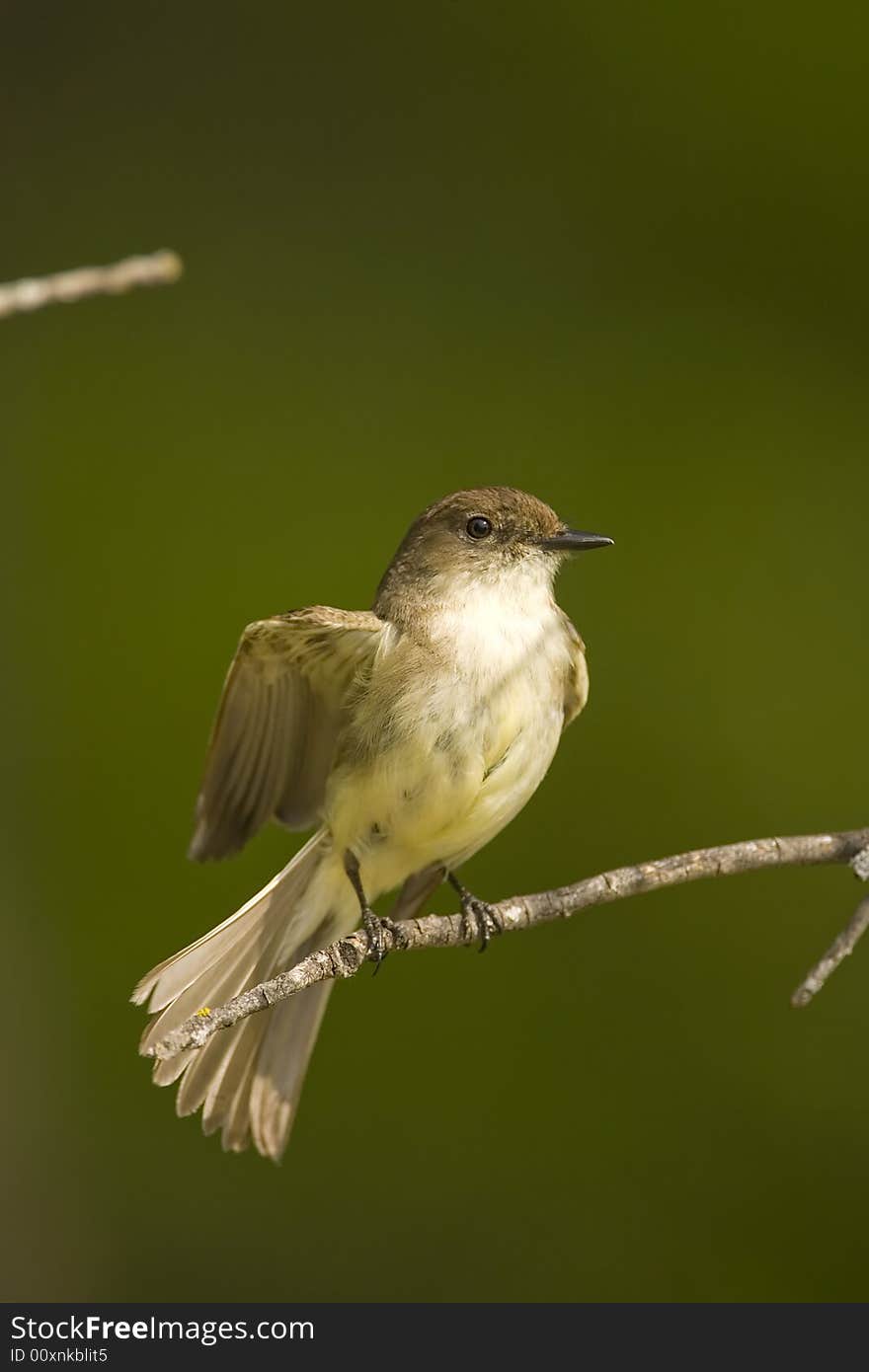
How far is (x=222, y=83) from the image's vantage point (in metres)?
4.89

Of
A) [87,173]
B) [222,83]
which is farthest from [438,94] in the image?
[87,173]

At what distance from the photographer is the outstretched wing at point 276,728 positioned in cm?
301

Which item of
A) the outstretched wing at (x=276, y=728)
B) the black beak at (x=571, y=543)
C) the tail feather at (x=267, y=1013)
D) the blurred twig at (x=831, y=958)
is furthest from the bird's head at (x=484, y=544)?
the blurred twig at (x=831, y=958)

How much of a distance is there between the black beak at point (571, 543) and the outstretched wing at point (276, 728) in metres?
0.36

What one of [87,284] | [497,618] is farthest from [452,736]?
[87,284]

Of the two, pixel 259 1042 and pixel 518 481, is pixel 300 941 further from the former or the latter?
pixel 518 481

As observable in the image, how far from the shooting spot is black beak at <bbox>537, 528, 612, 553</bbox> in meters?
3.17

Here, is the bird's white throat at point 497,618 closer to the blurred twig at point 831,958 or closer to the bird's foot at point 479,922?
the bird's foot at point 479,922

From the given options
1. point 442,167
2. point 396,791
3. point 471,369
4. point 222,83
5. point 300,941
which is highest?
point 222,83

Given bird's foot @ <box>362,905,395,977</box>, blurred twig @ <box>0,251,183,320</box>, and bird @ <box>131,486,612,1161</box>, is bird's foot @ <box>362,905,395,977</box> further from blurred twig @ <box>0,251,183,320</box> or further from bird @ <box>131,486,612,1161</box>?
blurred twig @ <box>0,251,183,320</box>

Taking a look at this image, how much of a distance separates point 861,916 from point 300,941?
4.14 feet

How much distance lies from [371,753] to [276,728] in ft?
1.06

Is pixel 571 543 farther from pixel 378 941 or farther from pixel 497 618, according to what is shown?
pixel 378 941

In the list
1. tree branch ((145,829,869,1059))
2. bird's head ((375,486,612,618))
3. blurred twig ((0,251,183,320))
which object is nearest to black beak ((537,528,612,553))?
bird's head ((375,486,612,618))
